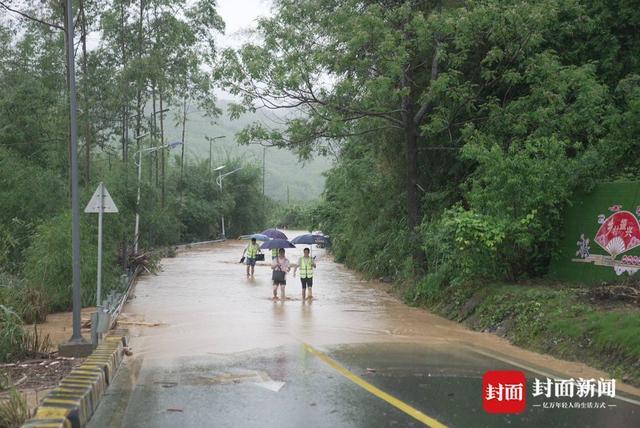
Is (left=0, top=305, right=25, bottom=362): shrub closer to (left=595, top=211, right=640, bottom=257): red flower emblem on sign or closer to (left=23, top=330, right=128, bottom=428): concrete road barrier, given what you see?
(left=23, top=330, right=128, bottom=428): concrete road barrier

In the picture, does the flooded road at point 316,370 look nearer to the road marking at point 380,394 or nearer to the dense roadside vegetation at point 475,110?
the road marking at point 380,394

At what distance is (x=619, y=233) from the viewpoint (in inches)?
513

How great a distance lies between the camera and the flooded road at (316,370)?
7059mm

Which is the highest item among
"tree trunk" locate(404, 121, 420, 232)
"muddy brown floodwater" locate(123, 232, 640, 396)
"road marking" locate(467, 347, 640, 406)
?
"tree trunk" locate(404, 121, 420, 232)

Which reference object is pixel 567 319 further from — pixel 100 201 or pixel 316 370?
pixel 100 201

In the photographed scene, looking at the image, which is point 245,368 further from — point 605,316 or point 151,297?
point 151,297

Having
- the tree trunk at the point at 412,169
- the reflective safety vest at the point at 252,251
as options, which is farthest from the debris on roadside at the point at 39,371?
the reflective safety vest at the point at 252,251

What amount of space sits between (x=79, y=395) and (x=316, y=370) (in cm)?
359

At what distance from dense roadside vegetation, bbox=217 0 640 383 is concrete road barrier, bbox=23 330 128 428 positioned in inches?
278

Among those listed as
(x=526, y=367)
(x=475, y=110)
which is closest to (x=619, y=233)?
(x=526, y=367)

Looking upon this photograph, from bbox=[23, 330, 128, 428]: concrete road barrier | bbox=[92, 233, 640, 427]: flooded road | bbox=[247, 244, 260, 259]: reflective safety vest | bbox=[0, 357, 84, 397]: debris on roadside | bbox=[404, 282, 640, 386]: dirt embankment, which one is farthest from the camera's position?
bbox=[247, 244, 260, 259]: reflective safety vest

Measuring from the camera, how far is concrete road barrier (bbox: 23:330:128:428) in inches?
237

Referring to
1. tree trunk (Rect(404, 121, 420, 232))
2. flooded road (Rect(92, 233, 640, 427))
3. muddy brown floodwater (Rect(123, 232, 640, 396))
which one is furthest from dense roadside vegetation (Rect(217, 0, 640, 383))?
flooded road (Rect(92, 233, 640, 427))

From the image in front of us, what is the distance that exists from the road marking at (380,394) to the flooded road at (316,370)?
2 cm
